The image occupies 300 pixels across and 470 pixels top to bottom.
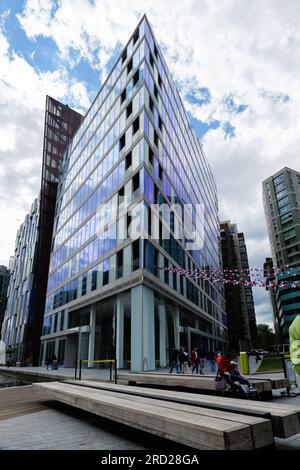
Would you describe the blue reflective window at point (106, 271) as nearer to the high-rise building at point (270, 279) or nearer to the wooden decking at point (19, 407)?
the high-rise building at point (270, 279)

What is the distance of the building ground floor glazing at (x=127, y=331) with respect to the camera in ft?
71.2

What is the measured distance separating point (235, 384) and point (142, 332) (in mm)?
15832

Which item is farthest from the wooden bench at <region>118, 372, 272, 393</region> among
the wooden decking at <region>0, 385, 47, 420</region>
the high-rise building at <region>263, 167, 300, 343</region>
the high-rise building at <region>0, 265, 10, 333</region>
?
the high-rise building at <region>0, 265, 10, 333</region>

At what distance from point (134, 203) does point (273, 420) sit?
22.8m

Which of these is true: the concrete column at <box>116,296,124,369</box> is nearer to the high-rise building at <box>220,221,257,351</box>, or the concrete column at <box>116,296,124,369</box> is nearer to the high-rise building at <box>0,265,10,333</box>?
the high-rise building at <box>220,221,257,351</box>

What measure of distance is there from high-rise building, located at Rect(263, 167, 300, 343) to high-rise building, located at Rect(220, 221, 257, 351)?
11.2 m

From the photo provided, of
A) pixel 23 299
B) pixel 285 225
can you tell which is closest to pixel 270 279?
pixel 23 299

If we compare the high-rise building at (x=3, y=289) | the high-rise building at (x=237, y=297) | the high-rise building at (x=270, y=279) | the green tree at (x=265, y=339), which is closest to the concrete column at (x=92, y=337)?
the high-rise building at (x=270, y=279)

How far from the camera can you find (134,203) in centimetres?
2512

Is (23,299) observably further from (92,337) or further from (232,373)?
(232,373)

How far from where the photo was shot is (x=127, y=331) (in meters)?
34.8

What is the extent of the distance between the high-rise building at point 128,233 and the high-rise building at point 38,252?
9.39 metres
